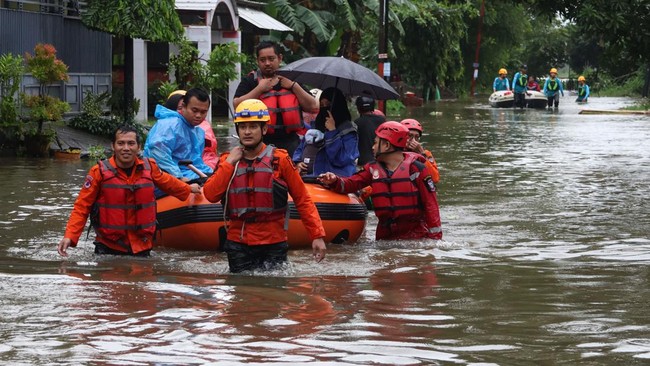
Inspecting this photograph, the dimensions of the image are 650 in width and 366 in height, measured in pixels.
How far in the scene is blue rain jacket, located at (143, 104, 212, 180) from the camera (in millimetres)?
11469

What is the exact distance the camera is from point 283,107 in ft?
40.7

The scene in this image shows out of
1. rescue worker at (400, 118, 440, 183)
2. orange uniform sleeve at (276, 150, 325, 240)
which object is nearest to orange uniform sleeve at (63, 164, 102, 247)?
orange uniform sleeve at (276, 150, 325, 240)

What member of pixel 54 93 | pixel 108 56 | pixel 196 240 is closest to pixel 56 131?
pixel 54 93

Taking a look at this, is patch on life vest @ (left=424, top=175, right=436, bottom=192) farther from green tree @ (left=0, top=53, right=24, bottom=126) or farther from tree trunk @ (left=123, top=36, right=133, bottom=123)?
tree trunk @ (left=123, top=36, right=133, bottom=123)

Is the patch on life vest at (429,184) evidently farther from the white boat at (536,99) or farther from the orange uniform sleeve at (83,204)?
the white boat at (536,99)

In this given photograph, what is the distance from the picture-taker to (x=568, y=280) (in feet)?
33.2

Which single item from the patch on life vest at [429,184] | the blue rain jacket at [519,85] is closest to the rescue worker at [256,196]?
the patch on life vest at [429,184]

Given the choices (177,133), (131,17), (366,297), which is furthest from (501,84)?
(366,297)

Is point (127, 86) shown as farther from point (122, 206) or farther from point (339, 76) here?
point (122, 206)

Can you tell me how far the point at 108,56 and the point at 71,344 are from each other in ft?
66.8

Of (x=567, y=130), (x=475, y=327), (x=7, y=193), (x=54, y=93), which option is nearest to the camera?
(x=475, y=327)

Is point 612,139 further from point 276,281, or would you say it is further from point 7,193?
point 276,281

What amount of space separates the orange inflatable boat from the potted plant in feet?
32.2

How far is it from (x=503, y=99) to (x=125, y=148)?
4285cm
